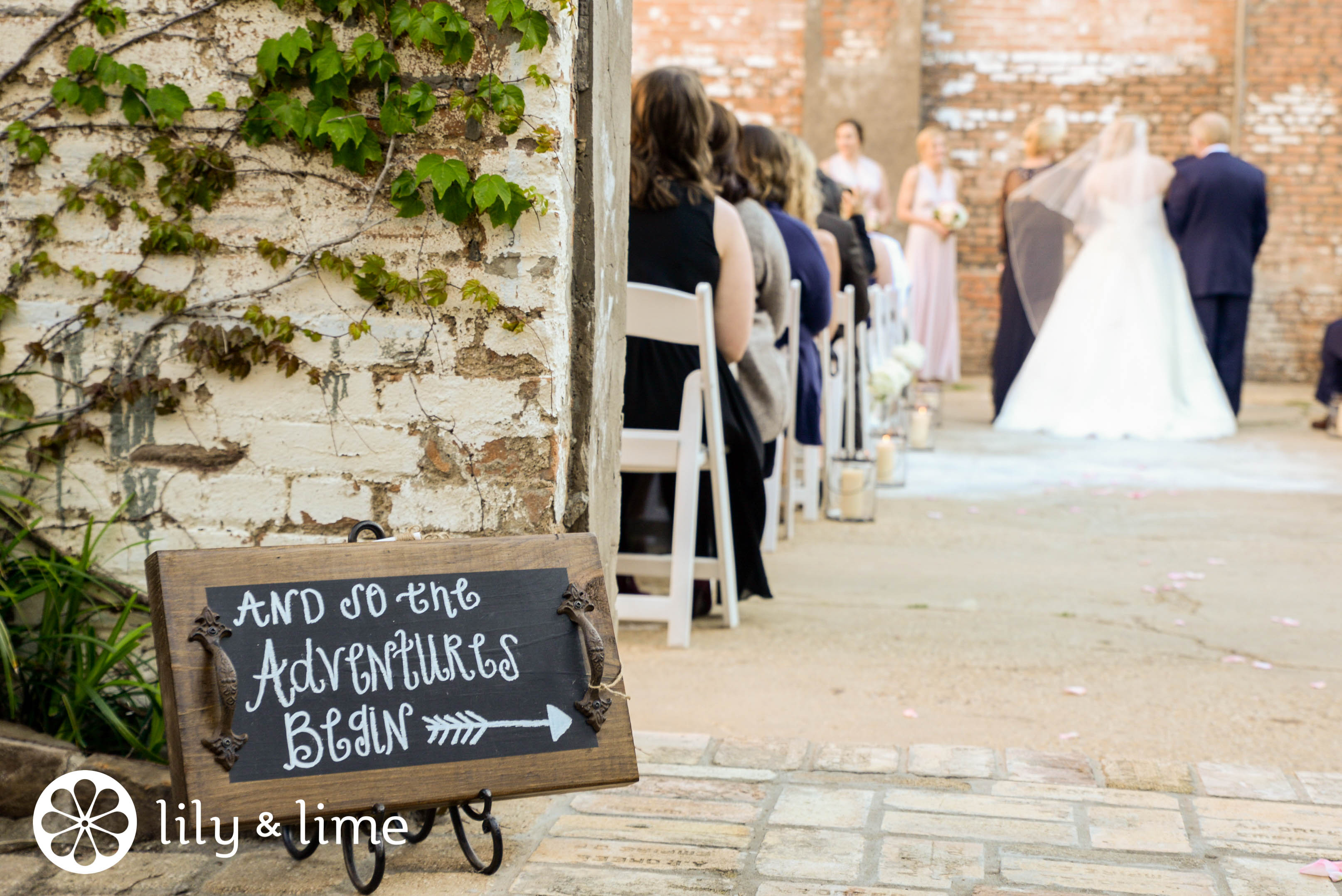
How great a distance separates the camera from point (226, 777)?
1684mm

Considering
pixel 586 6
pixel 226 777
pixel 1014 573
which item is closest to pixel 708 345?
pixel 586 6

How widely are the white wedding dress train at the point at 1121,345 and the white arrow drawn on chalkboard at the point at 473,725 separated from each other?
21.2 ft

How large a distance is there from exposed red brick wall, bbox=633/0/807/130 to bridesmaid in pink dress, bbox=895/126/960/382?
1565mm

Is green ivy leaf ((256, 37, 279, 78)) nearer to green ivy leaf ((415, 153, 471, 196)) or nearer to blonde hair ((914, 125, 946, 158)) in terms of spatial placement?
green ivy leaf ((415, 153, 471, 196))

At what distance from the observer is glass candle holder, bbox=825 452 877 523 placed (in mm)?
5027

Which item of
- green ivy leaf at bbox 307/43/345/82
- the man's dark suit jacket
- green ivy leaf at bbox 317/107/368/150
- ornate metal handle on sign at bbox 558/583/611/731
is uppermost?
the man's dark suit jacket

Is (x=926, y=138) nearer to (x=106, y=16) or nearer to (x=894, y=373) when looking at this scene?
(x=894, y=373)

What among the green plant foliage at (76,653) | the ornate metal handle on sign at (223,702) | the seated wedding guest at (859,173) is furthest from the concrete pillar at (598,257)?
the seated wedding guest at (859,173)

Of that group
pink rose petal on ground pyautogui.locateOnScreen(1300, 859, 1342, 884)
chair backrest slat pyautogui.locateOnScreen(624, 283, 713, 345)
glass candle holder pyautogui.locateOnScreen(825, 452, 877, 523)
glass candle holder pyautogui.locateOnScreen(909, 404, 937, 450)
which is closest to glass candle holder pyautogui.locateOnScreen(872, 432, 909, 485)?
glass candle holder pyautogui.locateOnScreen(825, 452, 877, 523)

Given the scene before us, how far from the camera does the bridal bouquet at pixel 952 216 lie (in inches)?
356

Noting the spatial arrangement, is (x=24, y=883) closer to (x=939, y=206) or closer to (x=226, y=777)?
(x=226, y=777)

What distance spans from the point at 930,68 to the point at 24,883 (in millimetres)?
10486

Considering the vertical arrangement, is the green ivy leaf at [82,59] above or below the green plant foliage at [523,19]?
below

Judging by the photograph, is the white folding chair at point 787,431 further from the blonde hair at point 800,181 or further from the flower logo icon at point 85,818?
the flower logo icon at point 85,818
